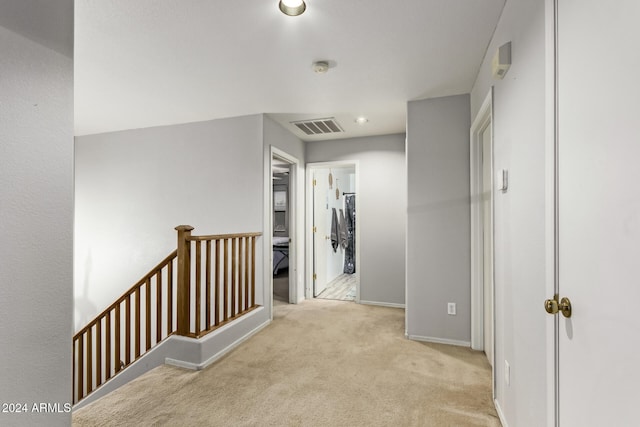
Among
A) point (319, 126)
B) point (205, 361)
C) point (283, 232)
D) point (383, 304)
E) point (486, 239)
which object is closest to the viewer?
point (205, 361)

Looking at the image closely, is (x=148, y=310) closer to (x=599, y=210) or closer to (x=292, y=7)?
(x=292, y=7)

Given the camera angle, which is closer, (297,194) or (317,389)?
(317,389)

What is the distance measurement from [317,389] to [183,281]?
134 centimetres

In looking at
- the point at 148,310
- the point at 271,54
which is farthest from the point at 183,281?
the point at 271,54

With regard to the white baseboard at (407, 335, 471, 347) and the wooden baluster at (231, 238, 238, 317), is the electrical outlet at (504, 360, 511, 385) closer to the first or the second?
the white baseboard at (407, 335, 471, 347)

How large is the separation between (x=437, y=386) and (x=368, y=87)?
2.46 m

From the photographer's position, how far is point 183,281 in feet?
8.21

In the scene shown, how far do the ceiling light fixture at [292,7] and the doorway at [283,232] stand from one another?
193 cm

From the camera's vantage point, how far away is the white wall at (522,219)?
1197 mm

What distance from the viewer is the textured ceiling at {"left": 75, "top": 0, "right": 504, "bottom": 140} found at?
173cm

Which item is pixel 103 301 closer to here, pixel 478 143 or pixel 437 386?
pixel 437 386

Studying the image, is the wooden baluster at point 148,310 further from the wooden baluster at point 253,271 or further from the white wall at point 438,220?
the white wall at point 438,220

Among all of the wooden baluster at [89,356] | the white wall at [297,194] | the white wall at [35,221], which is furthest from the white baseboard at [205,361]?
the white wall at [297,194]

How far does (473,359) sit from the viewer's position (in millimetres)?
2559
